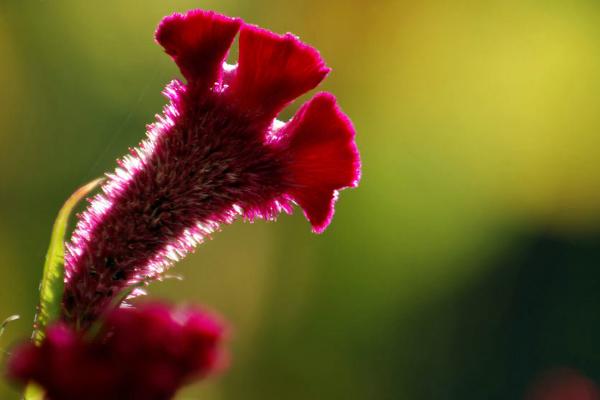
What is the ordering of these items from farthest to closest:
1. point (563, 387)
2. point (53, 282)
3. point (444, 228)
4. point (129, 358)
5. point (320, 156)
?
point (444, 228) < point (563, 387) < point (320, 156) < point (53, 282) < point (129, 358)

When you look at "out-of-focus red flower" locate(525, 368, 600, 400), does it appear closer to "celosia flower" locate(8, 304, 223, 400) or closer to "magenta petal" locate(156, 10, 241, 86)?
"magenta petal" locate(156, 10, 241, 86)

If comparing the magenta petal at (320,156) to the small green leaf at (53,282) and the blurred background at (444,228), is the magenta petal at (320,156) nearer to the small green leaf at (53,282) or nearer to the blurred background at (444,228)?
the small green leaf at (53,282)

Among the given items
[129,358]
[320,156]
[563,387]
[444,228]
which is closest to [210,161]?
[320,156]

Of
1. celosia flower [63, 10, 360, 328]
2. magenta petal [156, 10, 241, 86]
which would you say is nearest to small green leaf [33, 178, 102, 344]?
celosia flower [63, 10, 360, 328]

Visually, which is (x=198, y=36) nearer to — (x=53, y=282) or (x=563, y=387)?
(x=53, y=282)

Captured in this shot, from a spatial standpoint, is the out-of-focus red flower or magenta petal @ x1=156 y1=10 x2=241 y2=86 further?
the out-of-focus red flower
